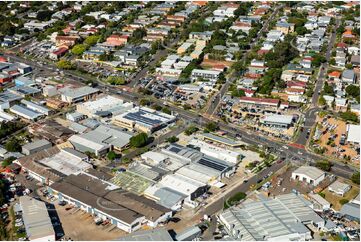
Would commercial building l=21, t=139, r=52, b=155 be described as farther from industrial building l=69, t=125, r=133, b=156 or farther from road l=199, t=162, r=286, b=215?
road l=199, t=162, r=286, b=215

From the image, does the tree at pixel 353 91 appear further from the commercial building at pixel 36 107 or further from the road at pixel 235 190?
the commercial building at pixel 36 107

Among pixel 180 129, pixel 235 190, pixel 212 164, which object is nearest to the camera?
pixel 235 190

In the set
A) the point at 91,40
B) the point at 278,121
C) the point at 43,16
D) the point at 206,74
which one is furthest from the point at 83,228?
the point at 43,16

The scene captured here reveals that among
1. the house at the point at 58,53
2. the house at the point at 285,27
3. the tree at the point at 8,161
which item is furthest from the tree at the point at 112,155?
the house at the point at 285,27

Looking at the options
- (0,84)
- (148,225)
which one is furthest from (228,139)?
(0,84)

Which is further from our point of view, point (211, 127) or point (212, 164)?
point (211, 127)

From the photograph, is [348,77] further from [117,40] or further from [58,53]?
[58,53]
